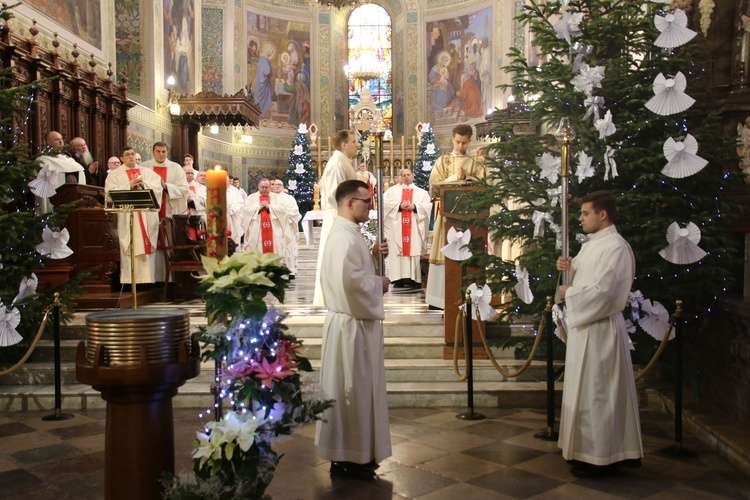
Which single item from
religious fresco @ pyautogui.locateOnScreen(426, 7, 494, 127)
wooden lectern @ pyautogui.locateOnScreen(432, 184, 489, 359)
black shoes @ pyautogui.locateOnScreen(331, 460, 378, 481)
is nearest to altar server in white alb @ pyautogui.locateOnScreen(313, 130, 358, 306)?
wooden lectern @ pyautogui.locateOnScreen(432, 184, 489, 359)

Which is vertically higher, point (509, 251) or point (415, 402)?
point (509, 251)

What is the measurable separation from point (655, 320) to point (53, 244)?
5.56 metres

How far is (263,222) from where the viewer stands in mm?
13523

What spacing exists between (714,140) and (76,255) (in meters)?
7.34

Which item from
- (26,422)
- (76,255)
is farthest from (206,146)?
(26,422)

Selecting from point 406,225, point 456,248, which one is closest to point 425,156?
point 406,225

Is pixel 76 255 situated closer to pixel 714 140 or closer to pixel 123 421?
pixel 123 421

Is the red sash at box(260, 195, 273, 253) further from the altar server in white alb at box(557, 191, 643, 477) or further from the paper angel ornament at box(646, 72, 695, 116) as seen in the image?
the altar server in white alb at box(557, 191, 643, 477)

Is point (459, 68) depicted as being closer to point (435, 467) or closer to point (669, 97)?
point (669, 97)

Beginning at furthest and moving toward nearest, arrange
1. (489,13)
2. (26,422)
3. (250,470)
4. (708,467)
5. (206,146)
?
(489,13) < (206,146) < (26,422) < (708,467) < (250,470)

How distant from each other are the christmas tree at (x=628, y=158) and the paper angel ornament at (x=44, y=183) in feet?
13.8

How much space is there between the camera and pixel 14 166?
686 centimetres

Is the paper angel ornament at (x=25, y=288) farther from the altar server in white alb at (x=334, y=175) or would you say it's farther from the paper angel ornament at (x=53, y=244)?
the altar server in white alb at (x=334, y=175)

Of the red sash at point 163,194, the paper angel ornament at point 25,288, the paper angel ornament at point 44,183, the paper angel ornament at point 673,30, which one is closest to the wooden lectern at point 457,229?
the paper angel ornament at point 673,30
